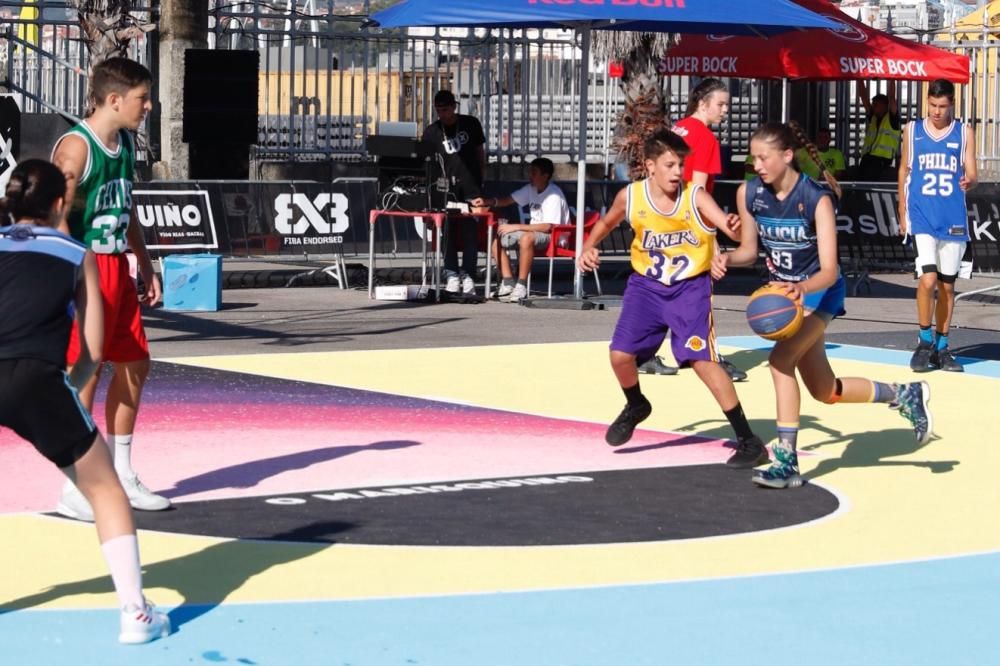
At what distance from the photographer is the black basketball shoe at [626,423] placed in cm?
961

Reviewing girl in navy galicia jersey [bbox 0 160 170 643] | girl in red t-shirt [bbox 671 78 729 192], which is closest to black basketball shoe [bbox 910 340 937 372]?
girl in red t-shirt [bbox 671 78 729 192]

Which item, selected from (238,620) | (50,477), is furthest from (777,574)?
(50,477)

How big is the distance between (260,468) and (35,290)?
138 inches

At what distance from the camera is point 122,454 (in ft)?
26.1

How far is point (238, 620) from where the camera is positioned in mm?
6203

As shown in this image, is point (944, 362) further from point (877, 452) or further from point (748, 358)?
point (877, 452)

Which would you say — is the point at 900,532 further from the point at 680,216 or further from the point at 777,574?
the point at 680,216

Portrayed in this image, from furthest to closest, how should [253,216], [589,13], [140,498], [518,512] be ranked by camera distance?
[253,216] → [589,13] → [518,512] → [140,498]

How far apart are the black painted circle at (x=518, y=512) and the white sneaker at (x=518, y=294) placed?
31.1 feet

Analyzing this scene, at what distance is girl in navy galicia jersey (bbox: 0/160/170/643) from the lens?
5.74 meters

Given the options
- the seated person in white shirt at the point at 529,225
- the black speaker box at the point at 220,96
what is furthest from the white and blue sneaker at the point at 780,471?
the black speaker box at the point at 220,96

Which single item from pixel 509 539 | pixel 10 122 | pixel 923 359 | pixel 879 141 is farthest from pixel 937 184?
pixel 879 141

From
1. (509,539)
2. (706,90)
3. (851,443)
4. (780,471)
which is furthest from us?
(706,90)

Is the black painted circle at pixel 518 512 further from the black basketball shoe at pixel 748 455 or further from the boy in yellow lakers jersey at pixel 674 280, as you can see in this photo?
the boy in yellow lakers jersey at pixel 674 280
